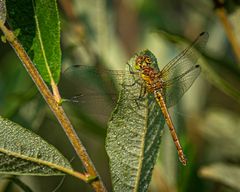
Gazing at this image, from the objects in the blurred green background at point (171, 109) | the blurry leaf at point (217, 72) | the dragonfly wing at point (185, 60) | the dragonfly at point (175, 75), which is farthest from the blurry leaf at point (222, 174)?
the dragonfly wing at point (185, 60)

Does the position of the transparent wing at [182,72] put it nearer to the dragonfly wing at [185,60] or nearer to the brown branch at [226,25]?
the dragonfly wing at [185,60]

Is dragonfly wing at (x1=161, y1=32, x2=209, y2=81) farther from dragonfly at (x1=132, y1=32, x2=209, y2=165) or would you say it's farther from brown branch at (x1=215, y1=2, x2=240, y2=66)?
brown branch at (x1=215, y1=2, x2=240, y2=66)

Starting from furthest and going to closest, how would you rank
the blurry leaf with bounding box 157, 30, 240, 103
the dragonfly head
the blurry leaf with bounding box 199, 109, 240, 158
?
1. the blurry leaf with bounding box 199, 109, 240, 158
2. the blurry leaf with bounding box 157, 30, 240, 103
3. the dragonfly head

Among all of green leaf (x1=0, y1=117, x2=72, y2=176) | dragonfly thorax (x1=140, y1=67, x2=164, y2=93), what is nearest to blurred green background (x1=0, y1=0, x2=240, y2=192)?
dragonfly thorax (x1=140, y1=67, x2=164, y2=93)

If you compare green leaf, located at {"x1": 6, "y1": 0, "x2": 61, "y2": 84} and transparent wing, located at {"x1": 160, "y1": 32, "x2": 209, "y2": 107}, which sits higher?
transparent wing, located at {"x1": 160, "y1": 32, "x2": 209, "y2": 107}

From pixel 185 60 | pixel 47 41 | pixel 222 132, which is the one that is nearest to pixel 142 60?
pixel 47 41

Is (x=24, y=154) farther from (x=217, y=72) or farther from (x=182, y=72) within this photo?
(x=182, y=72)

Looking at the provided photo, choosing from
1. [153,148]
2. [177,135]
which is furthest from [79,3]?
[153,148]
